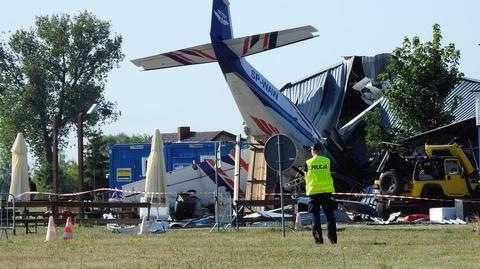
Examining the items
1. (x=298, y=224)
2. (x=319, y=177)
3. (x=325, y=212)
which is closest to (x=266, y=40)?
(x=298, y=224)

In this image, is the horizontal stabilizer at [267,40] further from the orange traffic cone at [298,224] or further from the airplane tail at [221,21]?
the orange traffic cone at [298,224]

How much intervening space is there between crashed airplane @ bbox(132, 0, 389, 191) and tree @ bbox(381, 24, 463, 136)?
8.93ft

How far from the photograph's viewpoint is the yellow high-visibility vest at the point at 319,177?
811 inches

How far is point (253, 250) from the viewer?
18.9m

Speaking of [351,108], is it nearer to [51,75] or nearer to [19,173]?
[19,173]

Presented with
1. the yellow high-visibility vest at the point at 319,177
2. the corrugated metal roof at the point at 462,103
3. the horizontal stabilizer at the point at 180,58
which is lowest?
the yellow high-visibility vest at the point at 319,177

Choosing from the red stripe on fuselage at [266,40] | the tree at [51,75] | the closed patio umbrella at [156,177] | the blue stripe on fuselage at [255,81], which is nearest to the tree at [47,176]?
the tree at [51,75]

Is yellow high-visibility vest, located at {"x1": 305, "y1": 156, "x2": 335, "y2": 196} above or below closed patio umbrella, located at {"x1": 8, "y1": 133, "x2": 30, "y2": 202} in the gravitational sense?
below

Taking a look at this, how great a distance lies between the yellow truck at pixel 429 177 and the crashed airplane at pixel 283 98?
4911 mm

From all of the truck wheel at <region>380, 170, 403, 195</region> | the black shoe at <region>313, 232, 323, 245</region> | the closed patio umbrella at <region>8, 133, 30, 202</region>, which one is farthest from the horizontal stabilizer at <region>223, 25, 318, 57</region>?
the black shoe at <region>313, 232, 323, 245</region>

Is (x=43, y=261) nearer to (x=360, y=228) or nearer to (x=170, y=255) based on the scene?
(x=170, y=255)

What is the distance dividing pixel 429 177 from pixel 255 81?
8.38 m

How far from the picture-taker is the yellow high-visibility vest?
67.6 ft

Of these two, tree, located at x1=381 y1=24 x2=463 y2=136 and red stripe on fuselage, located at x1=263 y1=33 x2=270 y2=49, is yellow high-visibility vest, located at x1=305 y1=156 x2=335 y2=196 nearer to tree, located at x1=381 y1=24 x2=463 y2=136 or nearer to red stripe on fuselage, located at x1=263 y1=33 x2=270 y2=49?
red stripe on fuselage, located at x1=263 y1=33 x2=270 y2=49
